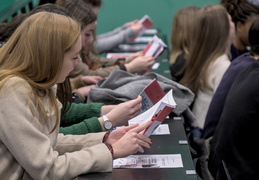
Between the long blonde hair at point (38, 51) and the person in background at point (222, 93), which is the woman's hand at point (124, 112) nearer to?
the long blonde hair at point (38, 51)

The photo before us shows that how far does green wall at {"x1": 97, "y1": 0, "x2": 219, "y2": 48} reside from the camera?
5.93 m

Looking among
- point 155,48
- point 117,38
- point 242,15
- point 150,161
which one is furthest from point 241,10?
point 150,161

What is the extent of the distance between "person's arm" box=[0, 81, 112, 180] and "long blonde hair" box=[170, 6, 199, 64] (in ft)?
7.58

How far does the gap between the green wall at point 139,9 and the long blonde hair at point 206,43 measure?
248 cm

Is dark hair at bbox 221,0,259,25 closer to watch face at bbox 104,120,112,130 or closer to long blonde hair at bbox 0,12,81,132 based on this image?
watch face at bbox 104,120,112,130

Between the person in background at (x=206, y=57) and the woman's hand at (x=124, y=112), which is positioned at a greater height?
the woman's hand at (x=124, y=112)

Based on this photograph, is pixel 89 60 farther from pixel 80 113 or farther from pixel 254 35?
pixel 254 35

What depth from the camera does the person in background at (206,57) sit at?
11.0 feet

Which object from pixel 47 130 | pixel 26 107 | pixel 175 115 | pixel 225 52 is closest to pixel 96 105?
pixel 175 115

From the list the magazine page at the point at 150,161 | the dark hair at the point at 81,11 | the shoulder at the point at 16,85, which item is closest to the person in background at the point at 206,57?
the dark hair at the point at 81,11

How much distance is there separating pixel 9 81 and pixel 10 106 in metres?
0.09

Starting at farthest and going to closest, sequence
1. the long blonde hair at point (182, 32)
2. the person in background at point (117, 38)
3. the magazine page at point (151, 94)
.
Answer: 1. the person in background at point (117, 38)
2. the long blonde hair at point (182, 32)
3. the magazine page at point (151, 94)

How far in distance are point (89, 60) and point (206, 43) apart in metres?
0.88

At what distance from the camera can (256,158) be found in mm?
2152
